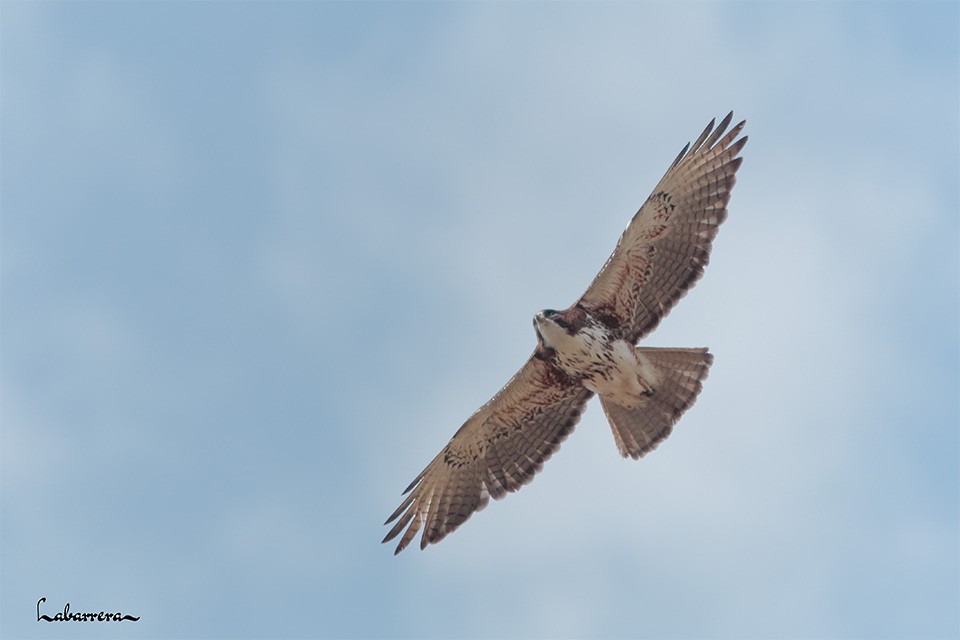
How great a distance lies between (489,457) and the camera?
1499cm

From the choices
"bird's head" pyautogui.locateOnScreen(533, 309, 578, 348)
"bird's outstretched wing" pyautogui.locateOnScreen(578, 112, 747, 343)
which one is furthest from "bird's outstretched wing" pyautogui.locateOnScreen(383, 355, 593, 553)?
"bird's outstretched wing" pyautogui.locateOnScreen(578, 112, 747, 343)

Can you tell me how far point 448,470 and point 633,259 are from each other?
338 centimetres

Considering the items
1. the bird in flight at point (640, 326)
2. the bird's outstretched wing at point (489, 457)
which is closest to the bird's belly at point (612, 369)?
the bird in flight at point (640, 326)

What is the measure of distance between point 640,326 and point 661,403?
0.97m

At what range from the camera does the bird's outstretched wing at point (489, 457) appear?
1475 centimetres

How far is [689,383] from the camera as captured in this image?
14.2 m

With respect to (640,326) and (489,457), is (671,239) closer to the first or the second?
(640,326)

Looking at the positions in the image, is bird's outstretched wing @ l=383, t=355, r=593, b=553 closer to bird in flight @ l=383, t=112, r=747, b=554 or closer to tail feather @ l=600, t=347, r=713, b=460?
bird in flight @ l=383, t=112, r=747, b=554

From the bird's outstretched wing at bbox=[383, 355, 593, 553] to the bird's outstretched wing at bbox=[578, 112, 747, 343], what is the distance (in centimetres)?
131

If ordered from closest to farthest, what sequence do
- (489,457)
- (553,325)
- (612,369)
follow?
(553,325)
(612,369)
(489,457)

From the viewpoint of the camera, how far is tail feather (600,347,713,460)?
14117 mm

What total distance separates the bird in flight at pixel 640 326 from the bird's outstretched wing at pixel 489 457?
0.03 metres

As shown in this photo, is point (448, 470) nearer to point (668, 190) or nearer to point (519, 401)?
point (519, 401)

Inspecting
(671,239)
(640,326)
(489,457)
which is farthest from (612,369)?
(489,457)
